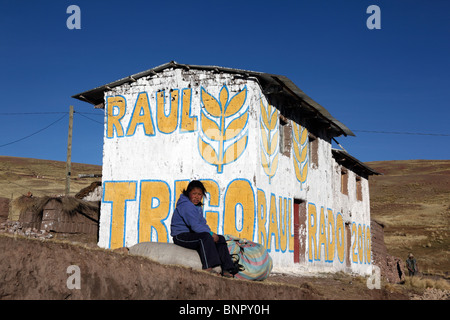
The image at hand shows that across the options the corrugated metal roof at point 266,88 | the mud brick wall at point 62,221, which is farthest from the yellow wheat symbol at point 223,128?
the mud brick wall at point 62,221

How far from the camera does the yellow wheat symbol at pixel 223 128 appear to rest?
13773 millimetres

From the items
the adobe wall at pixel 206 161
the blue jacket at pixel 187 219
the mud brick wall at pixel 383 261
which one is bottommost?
the mud brick wall at pixel 383 261

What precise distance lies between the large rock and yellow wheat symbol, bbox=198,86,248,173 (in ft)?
22.0

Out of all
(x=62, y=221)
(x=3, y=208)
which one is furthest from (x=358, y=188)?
(x=3, y=208)

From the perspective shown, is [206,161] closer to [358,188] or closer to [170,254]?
[170,254]

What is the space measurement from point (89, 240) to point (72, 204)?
51.0 inches

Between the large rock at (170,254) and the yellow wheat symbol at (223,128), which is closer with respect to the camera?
the large rock at (170,254)

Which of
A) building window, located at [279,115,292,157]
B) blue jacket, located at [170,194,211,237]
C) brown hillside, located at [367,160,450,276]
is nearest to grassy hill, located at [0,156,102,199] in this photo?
building window, located at [279,115,292,157]

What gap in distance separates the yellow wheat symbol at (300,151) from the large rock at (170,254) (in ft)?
31.6

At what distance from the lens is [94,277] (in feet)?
16.2

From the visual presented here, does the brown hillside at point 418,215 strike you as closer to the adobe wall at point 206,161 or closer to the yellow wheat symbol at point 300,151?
the yellow wheat symbol at point 300,151

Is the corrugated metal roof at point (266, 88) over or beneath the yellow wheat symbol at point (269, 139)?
over

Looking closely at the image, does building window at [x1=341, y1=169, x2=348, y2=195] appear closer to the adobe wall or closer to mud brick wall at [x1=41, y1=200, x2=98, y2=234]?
the adobe wall
